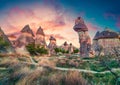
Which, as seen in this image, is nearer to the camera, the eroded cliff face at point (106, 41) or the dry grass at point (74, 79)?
the dry grass at point (74, 79)

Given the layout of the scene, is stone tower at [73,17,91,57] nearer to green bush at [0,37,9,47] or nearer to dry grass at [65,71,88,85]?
dry grass at [65,71,88,85]

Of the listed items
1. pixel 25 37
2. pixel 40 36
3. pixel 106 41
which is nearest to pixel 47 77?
pixel 106 41

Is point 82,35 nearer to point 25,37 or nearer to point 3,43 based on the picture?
point 3,43

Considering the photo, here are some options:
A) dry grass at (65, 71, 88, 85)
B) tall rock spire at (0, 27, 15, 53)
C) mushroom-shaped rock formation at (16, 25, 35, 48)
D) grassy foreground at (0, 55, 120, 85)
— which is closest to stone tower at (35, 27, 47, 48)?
mushroom-shaped rock formation at (16, 25, 35, 48)

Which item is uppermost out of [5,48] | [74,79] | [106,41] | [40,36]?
[40,36]

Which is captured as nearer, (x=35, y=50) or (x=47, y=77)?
(x=47, y=77)

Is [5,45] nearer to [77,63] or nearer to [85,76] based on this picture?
[77,63]

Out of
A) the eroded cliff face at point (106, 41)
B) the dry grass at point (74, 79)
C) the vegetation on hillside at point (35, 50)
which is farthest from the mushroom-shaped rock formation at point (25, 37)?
the dry grass at point (74, 79)

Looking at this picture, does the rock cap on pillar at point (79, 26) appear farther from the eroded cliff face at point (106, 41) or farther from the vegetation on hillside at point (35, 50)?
the vegetation on hillside at point (35, 50)

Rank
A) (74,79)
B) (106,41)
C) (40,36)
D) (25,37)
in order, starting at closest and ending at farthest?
(74,79)
(106,41)
(25,37)
(40,36)

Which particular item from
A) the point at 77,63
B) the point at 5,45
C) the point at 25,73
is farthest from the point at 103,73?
the point at 5,45

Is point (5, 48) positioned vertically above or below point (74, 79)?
above

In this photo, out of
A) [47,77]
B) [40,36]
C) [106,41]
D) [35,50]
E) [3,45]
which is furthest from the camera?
[40,36]

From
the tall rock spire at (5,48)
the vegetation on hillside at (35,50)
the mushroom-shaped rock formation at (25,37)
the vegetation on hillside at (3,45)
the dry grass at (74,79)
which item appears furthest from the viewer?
the mushroom-shaped rock formation at (25,37)
